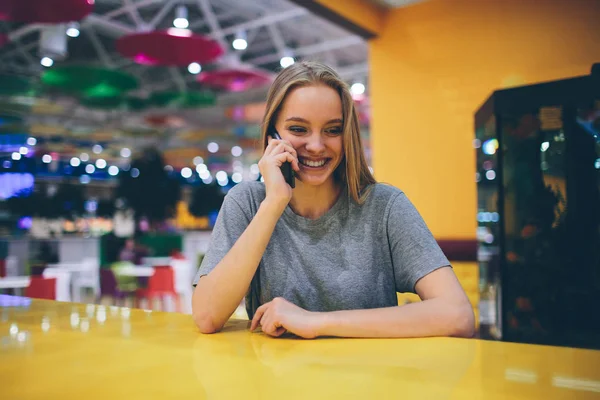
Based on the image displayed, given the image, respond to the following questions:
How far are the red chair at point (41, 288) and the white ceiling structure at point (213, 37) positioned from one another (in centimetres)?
431

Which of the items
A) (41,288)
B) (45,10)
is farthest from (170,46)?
(41,288)

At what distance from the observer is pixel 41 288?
4.89m

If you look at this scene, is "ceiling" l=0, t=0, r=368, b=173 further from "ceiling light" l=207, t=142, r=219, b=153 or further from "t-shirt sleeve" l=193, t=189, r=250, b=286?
"t-shirt sleeve" l=193, t=189, r=250, b=286

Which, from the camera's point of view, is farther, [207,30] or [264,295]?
[207,30]

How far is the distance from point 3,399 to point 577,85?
110 inches

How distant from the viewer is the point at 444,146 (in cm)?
523

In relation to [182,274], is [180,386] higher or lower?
higher

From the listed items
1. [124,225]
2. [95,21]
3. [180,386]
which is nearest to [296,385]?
[180,386]

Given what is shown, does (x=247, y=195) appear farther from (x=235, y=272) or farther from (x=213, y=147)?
(x=213, y=147)

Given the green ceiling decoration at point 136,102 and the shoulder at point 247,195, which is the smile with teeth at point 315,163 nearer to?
the shoulder at point 247,195

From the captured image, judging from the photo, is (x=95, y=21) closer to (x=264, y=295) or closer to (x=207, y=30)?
(x=207, y=30)

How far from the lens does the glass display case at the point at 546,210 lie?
8.40 feet

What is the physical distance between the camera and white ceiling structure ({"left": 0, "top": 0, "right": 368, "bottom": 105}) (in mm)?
8109

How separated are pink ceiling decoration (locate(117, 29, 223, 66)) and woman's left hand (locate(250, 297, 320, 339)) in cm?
418
